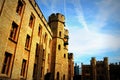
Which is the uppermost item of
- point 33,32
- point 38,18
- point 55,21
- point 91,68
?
point 55,21

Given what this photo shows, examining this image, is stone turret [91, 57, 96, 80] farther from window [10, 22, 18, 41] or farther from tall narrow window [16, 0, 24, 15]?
window [10, 22, 18, 41]

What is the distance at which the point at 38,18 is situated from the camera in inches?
760

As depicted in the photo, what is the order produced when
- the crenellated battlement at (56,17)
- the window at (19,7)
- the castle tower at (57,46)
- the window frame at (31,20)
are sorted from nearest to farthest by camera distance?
the window at (19,7) < the window frame at (31,20) < the castle tower at (57,46) < the crenellated battlement at (56,17)

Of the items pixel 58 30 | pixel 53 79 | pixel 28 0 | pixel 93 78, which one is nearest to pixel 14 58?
pixel 28 0

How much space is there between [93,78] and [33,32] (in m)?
41.1

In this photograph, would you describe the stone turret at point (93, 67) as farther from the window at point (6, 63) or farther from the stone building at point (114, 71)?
the window at point (6, 63)

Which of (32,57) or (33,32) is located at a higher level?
(33,32)

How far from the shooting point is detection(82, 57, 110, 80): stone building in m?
50.1

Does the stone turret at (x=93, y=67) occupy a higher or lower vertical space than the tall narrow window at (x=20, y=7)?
lower

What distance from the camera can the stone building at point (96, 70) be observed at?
1972 inches

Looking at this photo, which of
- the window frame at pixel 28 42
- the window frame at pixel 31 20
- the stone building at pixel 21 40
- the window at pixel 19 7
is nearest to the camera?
the stone building at pixel 21 40

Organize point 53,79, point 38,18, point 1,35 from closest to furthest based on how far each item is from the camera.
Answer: point 1,35, point 38,18, point 53,79

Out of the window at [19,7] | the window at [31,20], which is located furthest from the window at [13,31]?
the window at [31,20]

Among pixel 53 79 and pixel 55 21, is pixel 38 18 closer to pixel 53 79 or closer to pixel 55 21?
pixel 55 21
